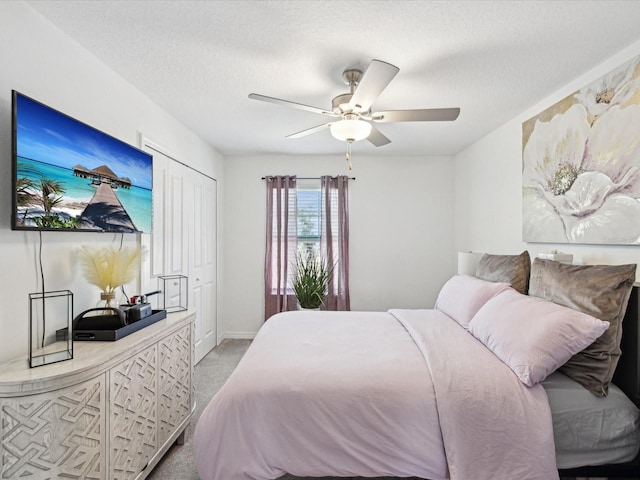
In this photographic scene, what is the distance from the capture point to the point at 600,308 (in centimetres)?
167

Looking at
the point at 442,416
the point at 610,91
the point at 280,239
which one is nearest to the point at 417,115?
the point at 610,91

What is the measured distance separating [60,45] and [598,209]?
11.0ft

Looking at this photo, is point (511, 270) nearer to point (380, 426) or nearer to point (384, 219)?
point (380, 426)

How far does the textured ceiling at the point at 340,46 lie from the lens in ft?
5.42

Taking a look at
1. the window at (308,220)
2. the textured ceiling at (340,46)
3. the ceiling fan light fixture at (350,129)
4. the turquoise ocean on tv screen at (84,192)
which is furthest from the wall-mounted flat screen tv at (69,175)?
the window at (308,220)

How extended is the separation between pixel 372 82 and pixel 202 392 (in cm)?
293

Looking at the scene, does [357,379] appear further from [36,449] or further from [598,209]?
[598,209]

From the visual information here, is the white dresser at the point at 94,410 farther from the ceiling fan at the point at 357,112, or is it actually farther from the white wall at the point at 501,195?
the white wall at the point at 501,195

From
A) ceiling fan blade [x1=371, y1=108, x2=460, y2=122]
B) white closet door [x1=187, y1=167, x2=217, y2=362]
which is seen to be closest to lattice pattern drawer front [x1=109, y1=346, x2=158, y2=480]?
white closet door [x1=187, y1=167, x2=217, y2=362]

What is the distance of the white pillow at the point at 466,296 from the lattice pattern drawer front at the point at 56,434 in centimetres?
227

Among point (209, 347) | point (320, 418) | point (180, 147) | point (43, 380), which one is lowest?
point (209, 347)

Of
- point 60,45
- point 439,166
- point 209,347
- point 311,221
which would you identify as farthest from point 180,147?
point 439,166

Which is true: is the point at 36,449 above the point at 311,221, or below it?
below

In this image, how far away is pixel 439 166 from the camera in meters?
4.56
